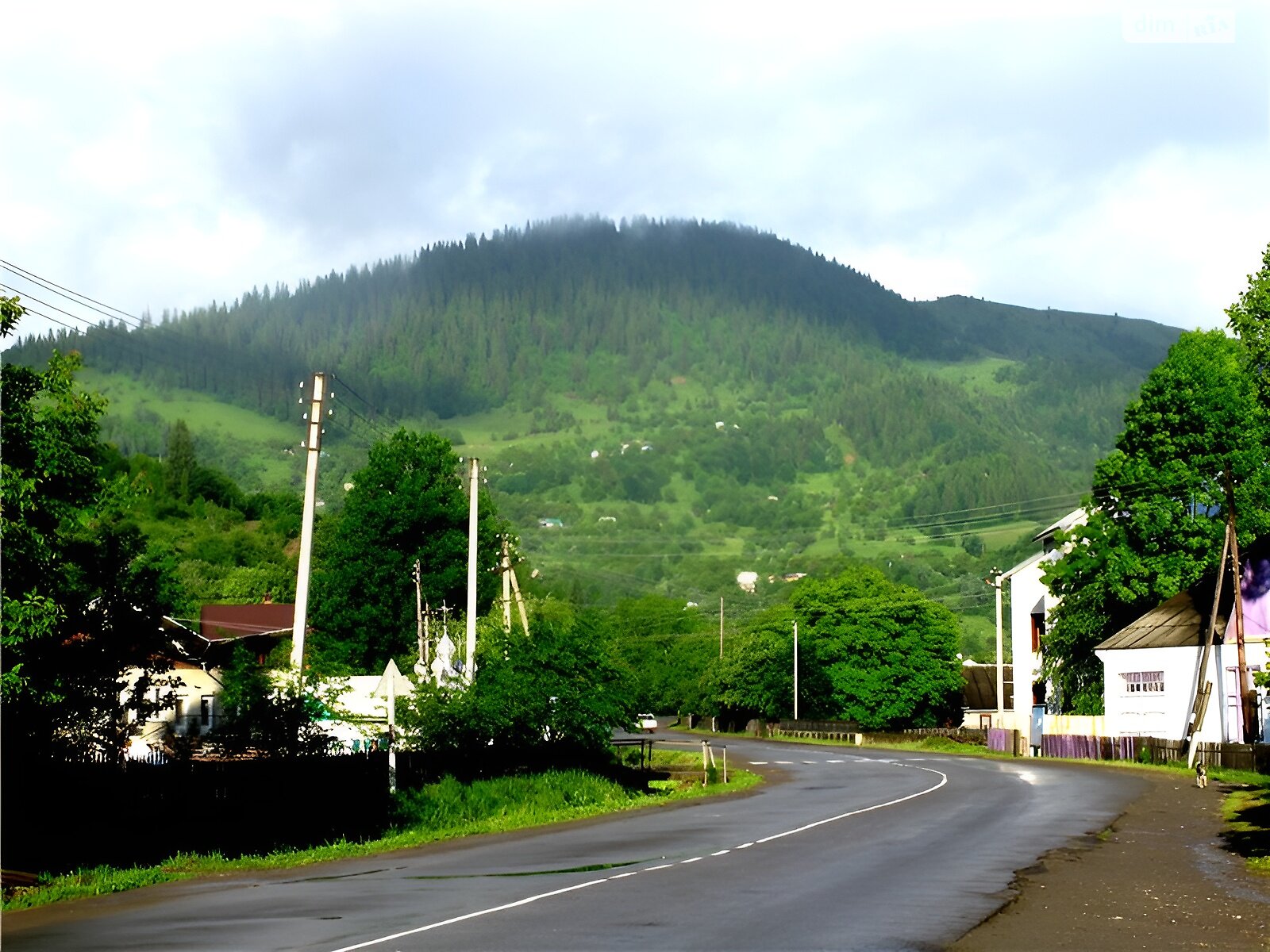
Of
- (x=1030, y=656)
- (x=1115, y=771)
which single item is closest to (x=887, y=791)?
(x=1115, y=771)

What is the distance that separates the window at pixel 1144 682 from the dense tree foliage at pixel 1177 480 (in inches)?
123

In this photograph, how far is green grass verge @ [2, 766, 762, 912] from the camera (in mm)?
20578

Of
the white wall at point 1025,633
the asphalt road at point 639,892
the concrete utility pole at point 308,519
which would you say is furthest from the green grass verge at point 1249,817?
the white wall at point 1025,633

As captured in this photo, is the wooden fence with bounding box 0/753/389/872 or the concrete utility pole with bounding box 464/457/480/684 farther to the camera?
the concrete utility pole with bounding box 464/457/480/684

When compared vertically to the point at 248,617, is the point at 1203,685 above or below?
below

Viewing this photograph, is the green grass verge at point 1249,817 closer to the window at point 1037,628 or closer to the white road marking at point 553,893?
the white road marking at point 553,893

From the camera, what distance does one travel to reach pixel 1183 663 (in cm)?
6016

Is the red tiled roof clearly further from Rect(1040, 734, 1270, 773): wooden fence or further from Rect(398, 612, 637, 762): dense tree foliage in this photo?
Rect(398, 612, 637, 762): dense tree foliage

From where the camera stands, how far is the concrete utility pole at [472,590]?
136ft

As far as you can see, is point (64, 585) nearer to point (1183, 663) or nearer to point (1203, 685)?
point (1203, 685)

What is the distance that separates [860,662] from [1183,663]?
47.8 metres

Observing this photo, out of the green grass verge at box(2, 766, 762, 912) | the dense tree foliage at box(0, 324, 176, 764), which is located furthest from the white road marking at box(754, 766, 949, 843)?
the dense tree foliage at box(0, 324, 176, 764)

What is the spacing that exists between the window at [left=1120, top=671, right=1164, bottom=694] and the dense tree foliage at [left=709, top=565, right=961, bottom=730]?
4104 cm

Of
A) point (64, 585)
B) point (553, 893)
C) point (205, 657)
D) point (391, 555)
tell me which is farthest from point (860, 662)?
point (553, 893)
